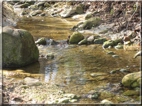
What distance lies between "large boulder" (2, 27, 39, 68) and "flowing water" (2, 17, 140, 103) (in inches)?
13.5

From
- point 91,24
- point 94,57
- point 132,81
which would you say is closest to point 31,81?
point 132,81

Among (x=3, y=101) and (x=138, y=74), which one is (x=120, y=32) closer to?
(x=138, y=74)

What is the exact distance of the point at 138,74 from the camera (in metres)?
7.89

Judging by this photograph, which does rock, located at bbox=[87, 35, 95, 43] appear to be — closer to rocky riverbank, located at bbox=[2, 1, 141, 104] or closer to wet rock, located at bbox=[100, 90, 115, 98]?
rocky riverbank, located at bbox=[2, 1, 141, 104]

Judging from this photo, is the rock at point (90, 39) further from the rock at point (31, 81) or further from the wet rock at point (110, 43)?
the rock at point (31, 81)

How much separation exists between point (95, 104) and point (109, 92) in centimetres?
79

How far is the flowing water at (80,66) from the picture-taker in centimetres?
835

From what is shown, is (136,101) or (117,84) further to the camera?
(117,84)

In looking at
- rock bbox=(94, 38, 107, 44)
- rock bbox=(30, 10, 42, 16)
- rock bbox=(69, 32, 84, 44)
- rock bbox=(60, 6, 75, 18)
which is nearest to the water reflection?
rock bbox=(69, 32, 84, 44)

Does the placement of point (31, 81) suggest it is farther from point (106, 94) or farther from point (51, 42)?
point (51, 42)

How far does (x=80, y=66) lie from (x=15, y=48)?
2.17 m

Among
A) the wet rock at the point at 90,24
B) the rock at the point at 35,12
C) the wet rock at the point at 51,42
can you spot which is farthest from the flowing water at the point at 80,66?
the rock at the point at 35,12

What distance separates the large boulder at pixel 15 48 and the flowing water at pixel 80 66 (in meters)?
0.34

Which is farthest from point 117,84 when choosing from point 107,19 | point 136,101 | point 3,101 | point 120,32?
point 107,19
